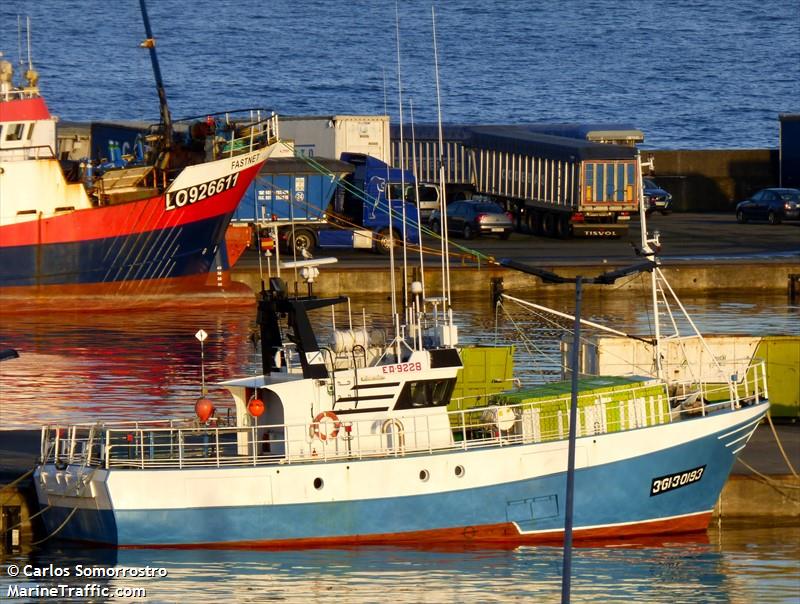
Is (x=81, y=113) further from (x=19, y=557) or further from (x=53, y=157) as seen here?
(x=19, y=557)

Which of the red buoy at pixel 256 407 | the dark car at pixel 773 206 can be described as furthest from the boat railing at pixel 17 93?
the dark car at pixel 773 206

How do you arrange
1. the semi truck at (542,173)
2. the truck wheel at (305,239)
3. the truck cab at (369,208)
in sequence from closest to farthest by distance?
the truck wheel at (305,239) → the truck cab at (369,208) → the semi truck at (542,173)

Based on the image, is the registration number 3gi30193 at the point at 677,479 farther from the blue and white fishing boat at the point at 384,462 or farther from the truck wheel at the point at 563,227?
the truck wheel at the point at 563,227

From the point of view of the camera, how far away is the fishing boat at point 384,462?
30.2 metres

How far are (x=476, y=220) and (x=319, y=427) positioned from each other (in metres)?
43.1

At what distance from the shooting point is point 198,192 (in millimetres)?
62156

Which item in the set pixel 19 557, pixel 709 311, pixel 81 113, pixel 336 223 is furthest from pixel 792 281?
pixel 81 113

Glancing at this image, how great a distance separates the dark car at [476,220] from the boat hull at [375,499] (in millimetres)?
41991

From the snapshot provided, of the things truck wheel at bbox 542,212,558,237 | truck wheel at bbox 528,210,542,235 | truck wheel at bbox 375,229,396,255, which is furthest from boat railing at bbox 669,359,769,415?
Answer: truck wheel at bbox 528,210,542,235

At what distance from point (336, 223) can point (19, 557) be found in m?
43.1

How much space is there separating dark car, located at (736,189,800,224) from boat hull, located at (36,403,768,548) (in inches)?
1951

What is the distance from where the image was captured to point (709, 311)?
58.3 meters

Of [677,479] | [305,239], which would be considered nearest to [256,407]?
[677,479]

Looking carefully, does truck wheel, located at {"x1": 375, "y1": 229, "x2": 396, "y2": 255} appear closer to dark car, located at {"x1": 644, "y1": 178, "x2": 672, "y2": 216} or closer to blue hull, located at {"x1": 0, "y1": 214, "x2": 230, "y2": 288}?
blue hull, located at {"x1": 0, "y1": 214, "x2": 230, "y2": 288}
